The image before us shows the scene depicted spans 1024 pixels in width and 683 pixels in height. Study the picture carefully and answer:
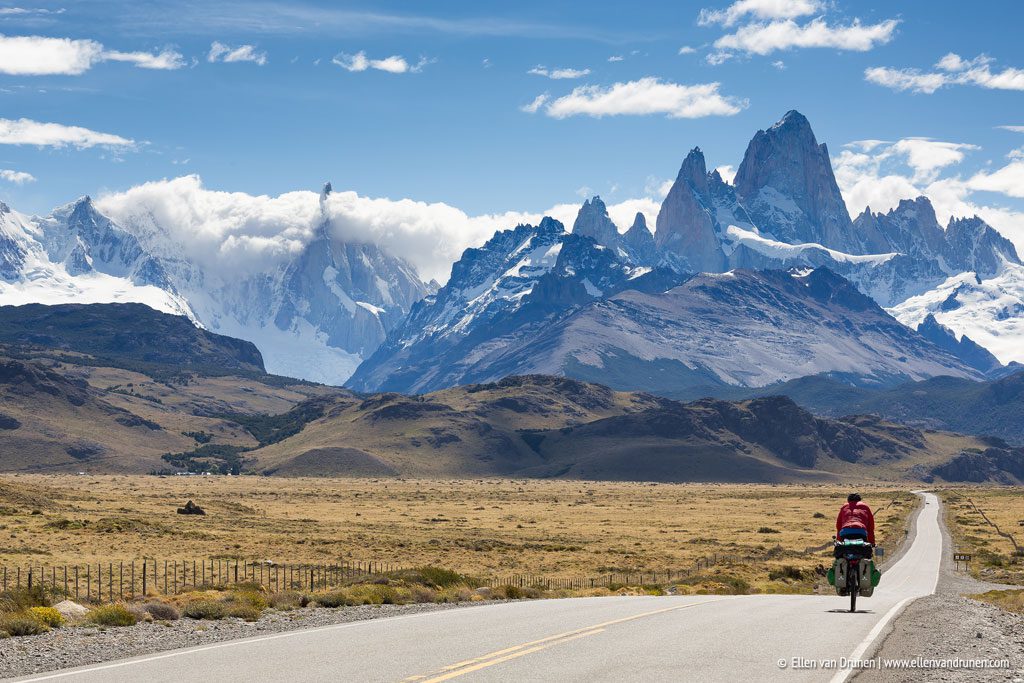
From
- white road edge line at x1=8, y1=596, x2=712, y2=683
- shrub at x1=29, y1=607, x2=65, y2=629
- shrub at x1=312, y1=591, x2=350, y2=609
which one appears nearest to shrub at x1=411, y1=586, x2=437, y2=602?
shrub at x1=312, y1=591, x2=350, y2=609

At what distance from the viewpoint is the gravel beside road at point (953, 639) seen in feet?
66.2

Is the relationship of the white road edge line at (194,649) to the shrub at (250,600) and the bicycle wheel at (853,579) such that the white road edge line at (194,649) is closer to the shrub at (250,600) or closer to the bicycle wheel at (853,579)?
the shrub at (250,600)

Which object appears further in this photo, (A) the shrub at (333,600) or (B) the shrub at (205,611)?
(A) the shrub at (333,600)

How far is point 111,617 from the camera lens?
2950 cm

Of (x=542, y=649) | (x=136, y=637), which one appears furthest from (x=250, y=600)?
(x=542, y=649)

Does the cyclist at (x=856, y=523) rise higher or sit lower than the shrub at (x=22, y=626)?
higher

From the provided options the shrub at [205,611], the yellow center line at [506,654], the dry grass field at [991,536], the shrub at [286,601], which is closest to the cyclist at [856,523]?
the yellow center line at [506,654]

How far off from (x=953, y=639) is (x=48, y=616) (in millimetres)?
21103

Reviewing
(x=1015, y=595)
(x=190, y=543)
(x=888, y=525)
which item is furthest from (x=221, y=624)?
(x=888, y=525)

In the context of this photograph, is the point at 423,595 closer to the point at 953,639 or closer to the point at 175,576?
the point at 953,639

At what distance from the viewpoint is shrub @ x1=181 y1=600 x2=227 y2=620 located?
105 ft

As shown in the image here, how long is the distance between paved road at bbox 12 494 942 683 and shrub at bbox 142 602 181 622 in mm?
6100

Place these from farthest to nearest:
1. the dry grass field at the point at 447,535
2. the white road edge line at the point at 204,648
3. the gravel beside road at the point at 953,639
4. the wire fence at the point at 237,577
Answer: the dry grass field at the point at 447,535
the wire fence at the point at 237,577
the white road edge line at the point at 204,648
the gravel beside road at the point at 953,639

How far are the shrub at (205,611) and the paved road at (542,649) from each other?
544 centimetres
